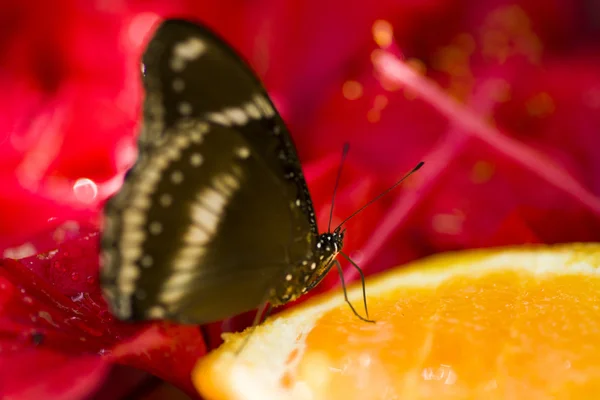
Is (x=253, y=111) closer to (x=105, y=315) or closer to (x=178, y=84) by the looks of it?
(x=178, y=84)

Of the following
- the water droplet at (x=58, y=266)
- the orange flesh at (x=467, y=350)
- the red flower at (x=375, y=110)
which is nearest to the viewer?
the orange flesh at (x=467, y=350)

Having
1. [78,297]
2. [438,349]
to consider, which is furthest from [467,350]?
[78,297]

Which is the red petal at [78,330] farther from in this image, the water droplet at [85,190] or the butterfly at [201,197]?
the water droplet at [85,190]

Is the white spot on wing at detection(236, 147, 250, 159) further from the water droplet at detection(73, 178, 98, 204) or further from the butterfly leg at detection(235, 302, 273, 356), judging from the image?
the water droplet at detection(73, 178, 98, 204)

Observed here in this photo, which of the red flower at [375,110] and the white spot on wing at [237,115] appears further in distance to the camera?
the red flower at [375,110]

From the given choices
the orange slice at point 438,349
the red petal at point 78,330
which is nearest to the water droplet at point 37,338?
the red petal at point 78,330

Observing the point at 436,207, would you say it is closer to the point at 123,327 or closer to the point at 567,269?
the point at 567,269

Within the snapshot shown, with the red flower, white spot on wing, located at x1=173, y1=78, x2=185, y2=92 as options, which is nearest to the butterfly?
white spot on wing, located at x1=173, y1=78, x2=185, y2=92
